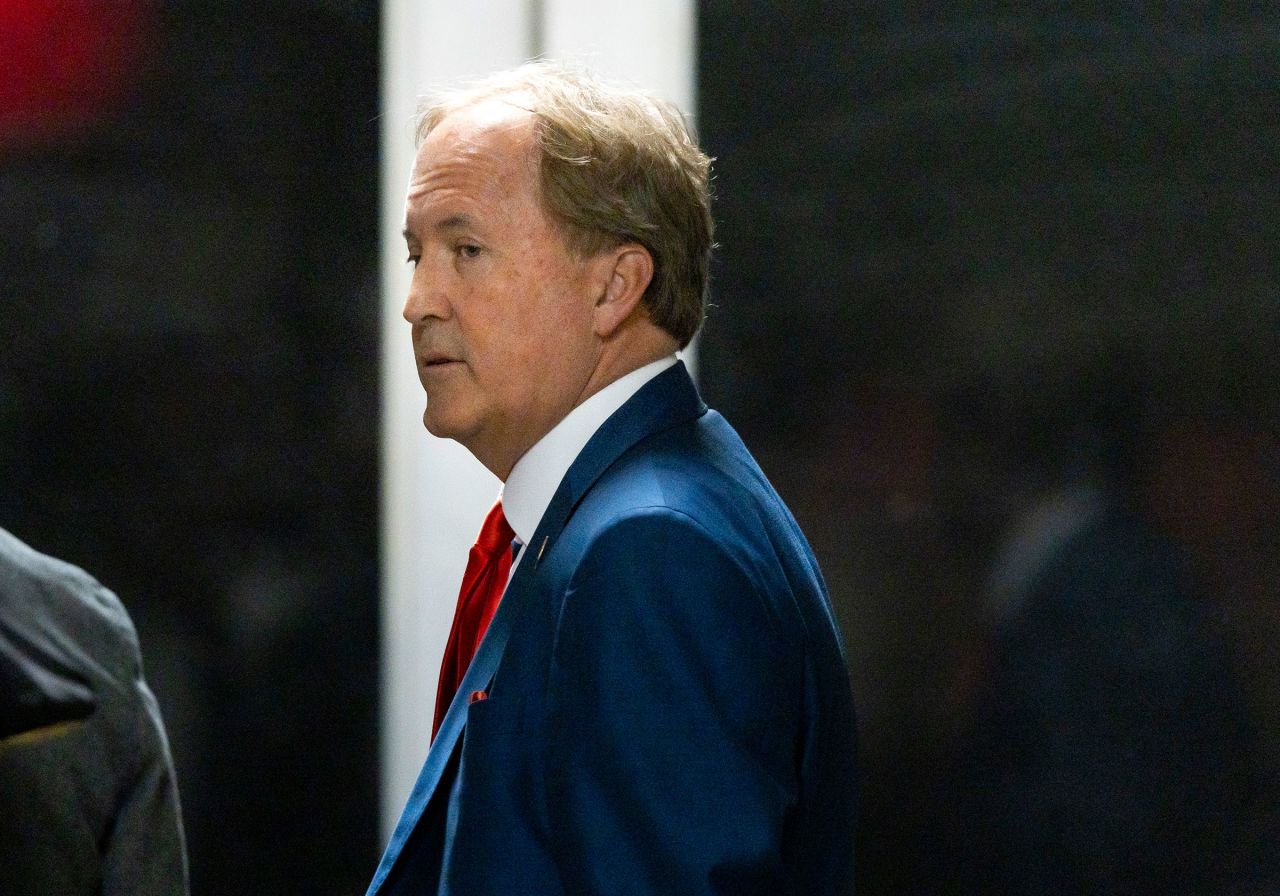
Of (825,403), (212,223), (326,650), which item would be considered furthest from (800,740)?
(212,223)

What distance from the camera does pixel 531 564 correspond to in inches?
42.3

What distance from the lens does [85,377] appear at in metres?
1.79

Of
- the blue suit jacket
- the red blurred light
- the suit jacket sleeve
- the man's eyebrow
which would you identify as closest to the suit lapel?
the blue suit jacket

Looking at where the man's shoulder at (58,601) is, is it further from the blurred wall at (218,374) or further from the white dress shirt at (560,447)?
the white dress shirt at (560,447)

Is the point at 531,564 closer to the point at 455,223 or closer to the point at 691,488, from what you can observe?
the point at 691,488

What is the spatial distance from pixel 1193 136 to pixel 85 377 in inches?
54.5

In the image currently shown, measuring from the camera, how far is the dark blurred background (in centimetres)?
181

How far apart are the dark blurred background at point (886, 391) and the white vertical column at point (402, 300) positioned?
0.03m

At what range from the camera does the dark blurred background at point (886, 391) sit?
1.81 meters

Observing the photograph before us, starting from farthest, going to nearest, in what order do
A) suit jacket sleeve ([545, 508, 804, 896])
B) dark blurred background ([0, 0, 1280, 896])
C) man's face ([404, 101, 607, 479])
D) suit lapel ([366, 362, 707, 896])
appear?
dark blurred background ([0, 0, 1280, 896])
man's face ([404, 101, 607, 479])
suit lapel ([366, 362, 707, 896])
suit jacket sleeve ([545, 508, 804, 896])

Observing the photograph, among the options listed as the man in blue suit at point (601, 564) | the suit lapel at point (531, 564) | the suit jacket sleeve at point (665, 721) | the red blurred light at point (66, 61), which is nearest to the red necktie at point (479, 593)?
the man in blue suit at point (601, 564)

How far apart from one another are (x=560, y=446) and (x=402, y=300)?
0.77m

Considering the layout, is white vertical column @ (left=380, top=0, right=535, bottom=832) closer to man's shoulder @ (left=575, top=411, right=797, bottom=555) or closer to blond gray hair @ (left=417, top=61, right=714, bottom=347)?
blond gray hair @ (left=417, top=61, right=714, bottom=347)

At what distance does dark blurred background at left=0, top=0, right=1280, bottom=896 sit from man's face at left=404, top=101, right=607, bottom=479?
2.24ft
